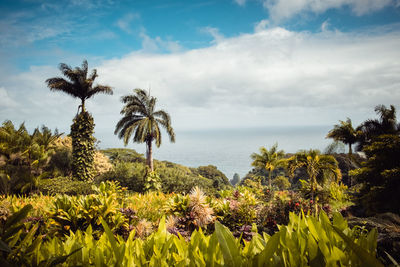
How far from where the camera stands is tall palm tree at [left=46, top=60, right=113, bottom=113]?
46.9 ft

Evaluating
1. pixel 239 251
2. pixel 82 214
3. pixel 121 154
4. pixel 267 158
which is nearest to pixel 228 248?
pixel 239 251

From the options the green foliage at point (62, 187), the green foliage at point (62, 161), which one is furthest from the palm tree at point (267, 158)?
the green foliage at point (62, 161)

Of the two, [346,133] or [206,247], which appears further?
[346,133]

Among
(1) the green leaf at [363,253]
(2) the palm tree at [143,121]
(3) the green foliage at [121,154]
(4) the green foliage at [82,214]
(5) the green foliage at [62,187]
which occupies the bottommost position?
(5) the green foliage at [62,187]

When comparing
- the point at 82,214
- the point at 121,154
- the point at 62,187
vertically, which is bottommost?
the point at 62,187

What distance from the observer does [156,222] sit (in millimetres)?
6016

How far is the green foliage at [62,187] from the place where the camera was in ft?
39.7

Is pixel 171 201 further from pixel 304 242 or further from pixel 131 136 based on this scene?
pixel 131 136

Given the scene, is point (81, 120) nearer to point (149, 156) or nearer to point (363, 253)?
point (149, 156)

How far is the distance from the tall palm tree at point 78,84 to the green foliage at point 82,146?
77 cm

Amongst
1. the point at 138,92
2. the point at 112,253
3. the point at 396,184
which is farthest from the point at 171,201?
the point at 138,92

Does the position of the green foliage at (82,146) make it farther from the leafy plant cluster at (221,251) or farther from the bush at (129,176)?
the leafy plant cluster at (221,251)

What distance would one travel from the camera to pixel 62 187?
40.6ft

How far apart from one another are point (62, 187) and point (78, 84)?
7.00 meters
